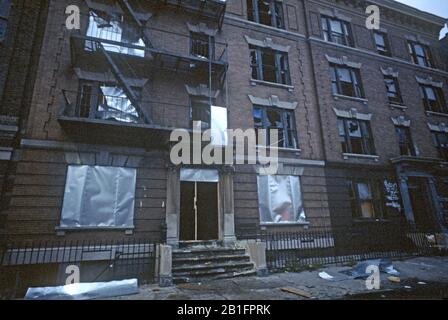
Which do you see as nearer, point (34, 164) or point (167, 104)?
point (34, 164)

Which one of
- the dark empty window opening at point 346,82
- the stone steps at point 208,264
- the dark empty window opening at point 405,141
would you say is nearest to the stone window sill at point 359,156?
the dark empty window opening at point 405,141

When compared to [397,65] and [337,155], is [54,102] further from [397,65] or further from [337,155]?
[397,65]

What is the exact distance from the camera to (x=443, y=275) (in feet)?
27.3

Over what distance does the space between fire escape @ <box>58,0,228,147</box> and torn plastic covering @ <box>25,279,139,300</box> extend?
209 inches

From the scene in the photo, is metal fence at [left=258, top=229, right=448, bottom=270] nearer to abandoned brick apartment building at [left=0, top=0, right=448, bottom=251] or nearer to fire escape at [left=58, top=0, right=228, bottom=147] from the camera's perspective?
abandoned brick apartment building at [left=0, top=0, right=448, bottom=251]

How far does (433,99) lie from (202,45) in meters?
18.0

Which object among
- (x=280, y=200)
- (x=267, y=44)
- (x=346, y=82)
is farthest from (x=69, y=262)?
(x=346, y=82)

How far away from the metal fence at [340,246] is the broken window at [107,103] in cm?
802

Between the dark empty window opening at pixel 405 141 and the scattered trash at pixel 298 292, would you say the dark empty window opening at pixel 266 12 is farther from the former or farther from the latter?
the scattered trash at pixel 298 292

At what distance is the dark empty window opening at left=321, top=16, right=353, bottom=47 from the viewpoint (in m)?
16.1

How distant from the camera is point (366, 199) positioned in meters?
13.7

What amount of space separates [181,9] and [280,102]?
7.17m

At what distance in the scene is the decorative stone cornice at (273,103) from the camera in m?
12.9

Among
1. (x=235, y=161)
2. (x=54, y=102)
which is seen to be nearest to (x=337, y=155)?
(x=235, y=161)
